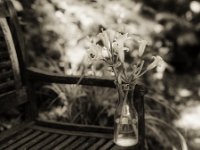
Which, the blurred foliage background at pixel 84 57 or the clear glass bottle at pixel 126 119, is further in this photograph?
the blurred foliage background at pixel 84 57

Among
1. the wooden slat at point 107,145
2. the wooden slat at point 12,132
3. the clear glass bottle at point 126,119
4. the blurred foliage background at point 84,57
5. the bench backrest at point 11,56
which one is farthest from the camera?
the blurred foliage background at point 84,57

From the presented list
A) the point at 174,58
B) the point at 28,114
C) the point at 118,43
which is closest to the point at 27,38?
the point at 28,114

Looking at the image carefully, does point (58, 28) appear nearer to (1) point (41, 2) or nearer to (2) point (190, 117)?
(1) point (41, 2)

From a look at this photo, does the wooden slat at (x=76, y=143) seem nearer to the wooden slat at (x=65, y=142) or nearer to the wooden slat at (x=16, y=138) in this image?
the wooden slat at (x=65, y=142)

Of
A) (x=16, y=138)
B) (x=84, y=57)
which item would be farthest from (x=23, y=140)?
(x=84, y=57)

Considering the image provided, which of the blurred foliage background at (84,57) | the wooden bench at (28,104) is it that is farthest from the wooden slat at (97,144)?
the blurred foliage background at (84,57)
